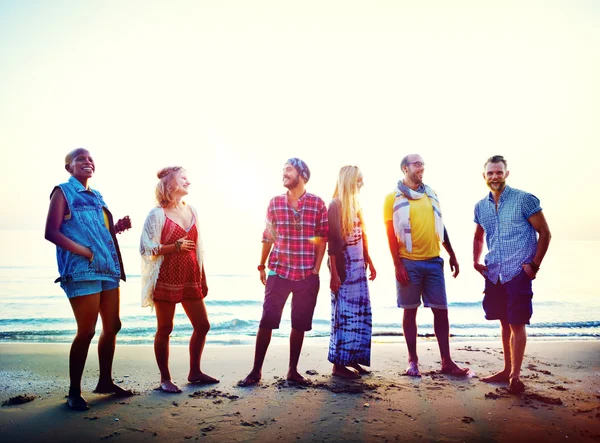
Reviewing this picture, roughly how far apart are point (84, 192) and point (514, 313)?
13.9 feet

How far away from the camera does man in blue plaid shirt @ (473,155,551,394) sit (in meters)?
4.24

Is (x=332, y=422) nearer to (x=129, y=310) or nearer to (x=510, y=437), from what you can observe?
(x=510, y=437)

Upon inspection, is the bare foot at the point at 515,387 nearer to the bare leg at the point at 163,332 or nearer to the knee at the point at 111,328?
the bare leg at the point at 163,332

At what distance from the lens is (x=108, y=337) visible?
407cm

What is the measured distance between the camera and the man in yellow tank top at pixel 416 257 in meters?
4.88

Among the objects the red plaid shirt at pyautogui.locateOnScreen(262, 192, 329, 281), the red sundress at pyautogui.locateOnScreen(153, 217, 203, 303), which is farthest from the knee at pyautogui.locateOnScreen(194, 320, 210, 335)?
the red plaid shirt at pyautogui.locateOnScreen(262, 192, 329, 281)

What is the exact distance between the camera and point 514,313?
14.0 ft

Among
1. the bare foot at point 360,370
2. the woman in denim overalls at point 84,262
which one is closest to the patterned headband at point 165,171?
the woman in denim overalls at point 84,262

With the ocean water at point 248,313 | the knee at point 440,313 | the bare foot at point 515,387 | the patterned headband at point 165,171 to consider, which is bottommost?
the ocean water at point 248,313

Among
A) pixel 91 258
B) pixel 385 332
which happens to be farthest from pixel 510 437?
pixel 385 332

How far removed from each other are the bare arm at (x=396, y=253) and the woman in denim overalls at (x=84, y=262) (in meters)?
2.86

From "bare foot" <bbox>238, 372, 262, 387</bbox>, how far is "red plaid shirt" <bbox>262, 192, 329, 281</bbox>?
1.07 m

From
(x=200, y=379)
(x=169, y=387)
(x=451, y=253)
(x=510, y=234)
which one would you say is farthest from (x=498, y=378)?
(x=169, y=387)

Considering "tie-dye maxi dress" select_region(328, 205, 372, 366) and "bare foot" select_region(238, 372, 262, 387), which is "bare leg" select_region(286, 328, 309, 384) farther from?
"tie-dye maxi dress" select_region(328, 205, 372, 366)
